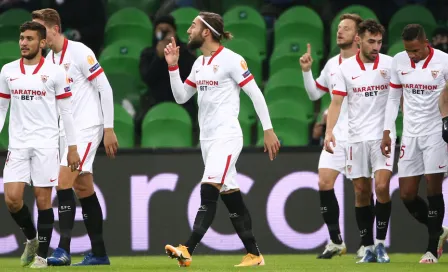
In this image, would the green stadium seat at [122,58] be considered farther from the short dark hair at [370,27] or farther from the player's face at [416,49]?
the player's face at [416,49]

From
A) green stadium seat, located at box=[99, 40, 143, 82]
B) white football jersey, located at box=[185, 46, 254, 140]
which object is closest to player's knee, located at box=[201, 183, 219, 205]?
white football jersey, located at box=[185, 46, 254, 140]

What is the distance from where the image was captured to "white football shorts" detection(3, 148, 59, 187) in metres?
9.96

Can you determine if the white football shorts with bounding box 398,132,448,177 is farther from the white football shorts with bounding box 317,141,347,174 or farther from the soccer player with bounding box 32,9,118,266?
the soccer player with bounding box 32,9,118,266

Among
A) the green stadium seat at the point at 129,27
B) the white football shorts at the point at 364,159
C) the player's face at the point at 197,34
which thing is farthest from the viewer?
the green stadium seat at the point at 129,27

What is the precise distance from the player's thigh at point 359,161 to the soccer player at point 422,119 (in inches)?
17.2

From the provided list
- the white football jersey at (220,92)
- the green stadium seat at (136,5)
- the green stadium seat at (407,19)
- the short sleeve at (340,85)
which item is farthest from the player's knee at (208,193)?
the green stadium seat at (136,5)

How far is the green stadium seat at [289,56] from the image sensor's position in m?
14.8

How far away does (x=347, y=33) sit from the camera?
11.6 metres

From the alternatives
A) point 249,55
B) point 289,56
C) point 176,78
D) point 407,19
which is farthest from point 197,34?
point 407,19

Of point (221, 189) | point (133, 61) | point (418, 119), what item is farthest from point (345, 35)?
point (133, 61)

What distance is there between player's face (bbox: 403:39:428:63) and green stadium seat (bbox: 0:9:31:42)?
22.8ft

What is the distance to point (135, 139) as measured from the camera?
1409 centimetres

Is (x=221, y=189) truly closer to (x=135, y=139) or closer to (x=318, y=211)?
(x=318, y=211)

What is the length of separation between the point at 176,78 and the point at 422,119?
2260 mm
